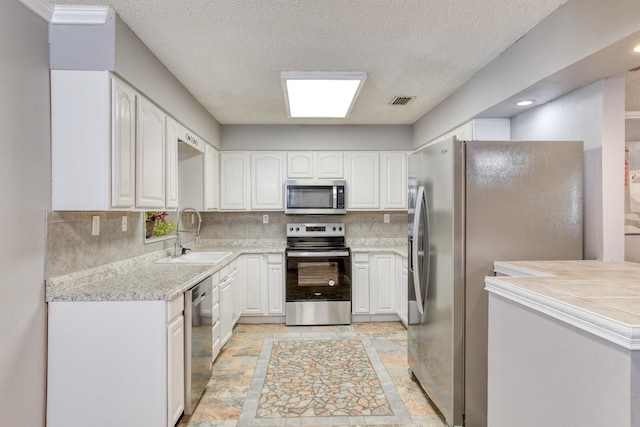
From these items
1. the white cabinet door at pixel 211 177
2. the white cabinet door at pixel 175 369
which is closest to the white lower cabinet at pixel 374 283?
the white cabinet door at pixel 211 177

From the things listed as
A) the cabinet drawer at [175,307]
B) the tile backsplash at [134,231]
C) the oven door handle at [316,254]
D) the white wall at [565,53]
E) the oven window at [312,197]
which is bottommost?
the cabinet drawer at [175,307]

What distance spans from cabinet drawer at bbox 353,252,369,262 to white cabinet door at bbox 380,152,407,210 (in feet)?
2.17

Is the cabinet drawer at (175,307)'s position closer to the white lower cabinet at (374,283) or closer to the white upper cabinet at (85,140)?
the white upper cabinet at (85,140)

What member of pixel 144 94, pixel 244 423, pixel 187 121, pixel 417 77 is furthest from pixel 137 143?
pixel 417 77

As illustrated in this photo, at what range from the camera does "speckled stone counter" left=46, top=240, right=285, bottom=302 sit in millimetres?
1887

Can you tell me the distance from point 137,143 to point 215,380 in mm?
1910

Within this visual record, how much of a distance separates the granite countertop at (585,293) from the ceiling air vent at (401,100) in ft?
6.58

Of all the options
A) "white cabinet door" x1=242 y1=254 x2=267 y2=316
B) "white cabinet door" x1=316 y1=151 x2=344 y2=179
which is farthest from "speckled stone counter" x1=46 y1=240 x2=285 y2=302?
"white cabinet door" x1=316 y1=151 x2=344 y2=179

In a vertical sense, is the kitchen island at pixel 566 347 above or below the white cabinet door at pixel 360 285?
above

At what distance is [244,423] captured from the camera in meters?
2.28

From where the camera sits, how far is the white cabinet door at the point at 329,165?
4508mm

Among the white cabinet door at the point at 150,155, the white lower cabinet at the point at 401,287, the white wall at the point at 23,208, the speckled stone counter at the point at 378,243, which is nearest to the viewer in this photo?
the white wall at the point at 23,208

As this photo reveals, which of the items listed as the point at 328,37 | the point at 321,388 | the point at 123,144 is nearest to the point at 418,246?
the point at 321,388

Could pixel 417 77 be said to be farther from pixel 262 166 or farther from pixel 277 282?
pixel 277 282
